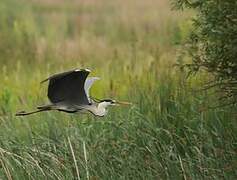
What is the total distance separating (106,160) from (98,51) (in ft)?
20.4

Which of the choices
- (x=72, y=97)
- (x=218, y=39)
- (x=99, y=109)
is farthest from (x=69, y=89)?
(x=218, y=39)

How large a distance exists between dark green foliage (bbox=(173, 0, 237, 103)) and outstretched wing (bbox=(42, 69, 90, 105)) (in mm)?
839

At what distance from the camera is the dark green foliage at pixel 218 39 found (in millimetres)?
4465

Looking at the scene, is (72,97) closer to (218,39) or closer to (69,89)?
(69,89)

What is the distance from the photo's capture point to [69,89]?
4.48 meters

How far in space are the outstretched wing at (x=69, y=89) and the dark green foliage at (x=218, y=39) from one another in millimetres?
839

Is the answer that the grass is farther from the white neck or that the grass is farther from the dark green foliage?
the dark green foliage

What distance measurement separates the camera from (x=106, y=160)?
5230mm

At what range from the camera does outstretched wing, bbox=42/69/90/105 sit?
4395mm

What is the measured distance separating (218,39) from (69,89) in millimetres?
967

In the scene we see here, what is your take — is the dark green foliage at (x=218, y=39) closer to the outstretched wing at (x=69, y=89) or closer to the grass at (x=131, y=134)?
the grass at (x=131, y=134)

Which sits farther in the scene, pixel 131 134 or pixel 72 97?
pixel 131 134

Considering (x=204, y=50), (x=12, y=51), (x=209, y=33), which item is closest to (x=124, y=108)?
(x=204, y=50)

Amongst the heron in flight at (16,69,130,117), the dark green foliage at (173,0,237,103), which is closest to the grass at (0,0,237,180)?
the heron in flight at (16,69,130,117)
